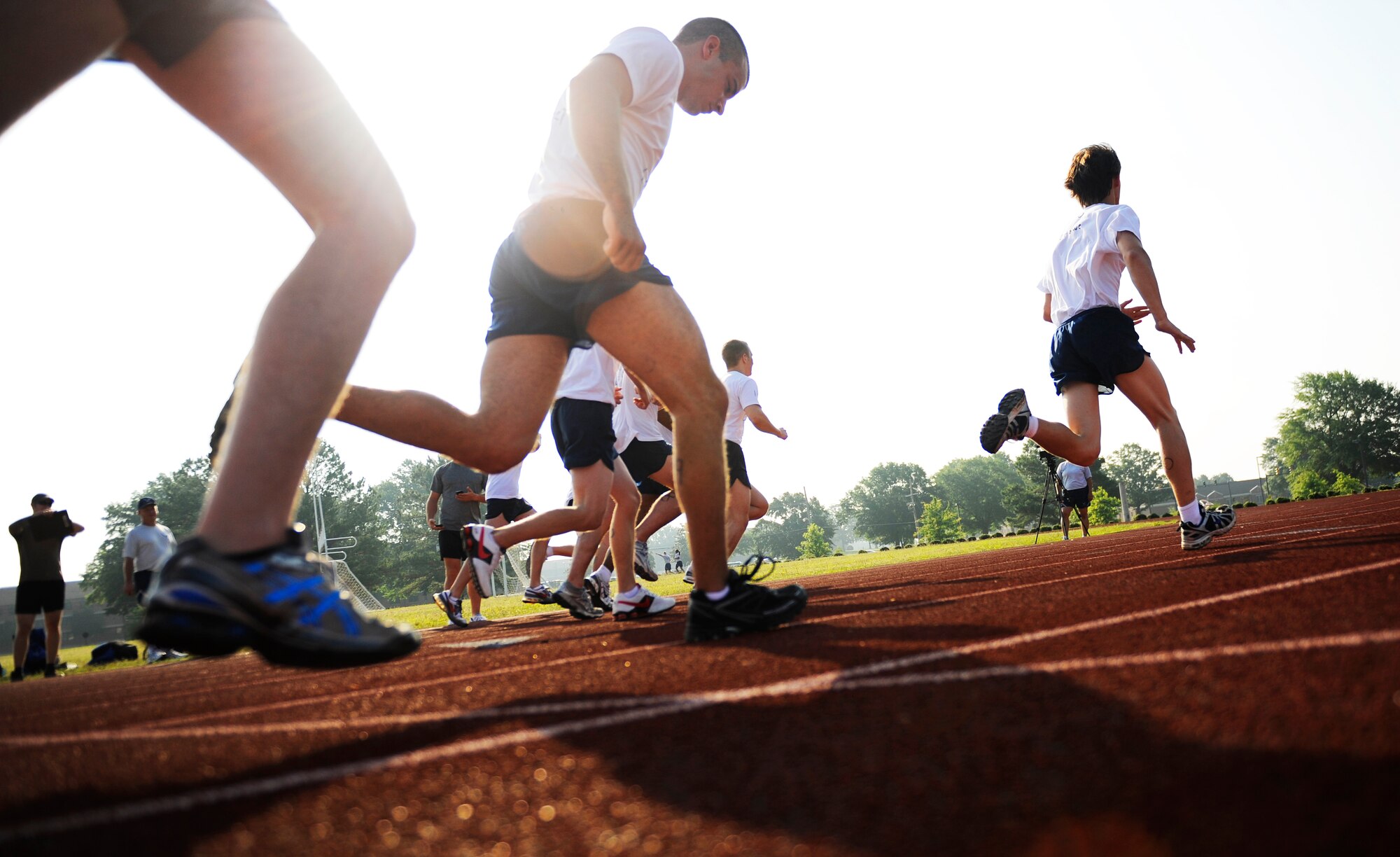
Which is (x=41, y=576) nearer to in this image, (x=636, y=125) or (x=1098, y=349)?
(x=636, y=125)

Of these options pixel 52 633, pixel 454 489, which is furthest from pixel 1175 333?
pixel 52 633

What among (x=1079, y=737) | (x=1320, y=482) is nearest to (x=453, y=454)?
(x=1079, y=737)

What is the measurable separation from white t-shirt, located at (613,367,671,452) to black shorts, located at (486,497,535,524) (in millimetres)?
1560

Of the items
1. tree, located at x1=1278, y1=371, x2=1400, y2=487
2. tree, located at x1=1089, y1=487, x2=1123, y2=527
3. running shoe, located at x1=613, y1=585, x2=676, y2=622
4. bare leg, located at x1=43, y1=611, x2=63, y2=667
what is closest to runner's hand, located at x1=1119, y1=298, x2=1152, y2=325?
running shoe, located at x1=613, y1=585, x2=676, y2=622

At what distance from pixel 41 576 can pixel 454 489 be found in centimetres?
456

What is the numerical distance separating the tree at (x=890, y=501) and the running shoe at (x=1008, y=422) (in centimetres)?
13018

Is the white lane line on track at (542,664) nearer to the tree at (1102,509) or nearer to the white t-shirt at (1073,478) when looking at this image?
the white t-shirt at (1073,478)

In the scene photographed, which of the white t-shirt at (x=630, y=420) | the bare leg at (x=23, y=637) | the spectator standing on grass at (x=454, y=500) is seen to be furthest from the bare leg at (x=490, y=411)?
the bare leg at (x=23, y=637)

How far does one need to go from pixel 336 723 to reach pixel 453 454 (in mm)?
1062

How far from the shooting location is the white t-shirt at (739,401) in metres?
8.95

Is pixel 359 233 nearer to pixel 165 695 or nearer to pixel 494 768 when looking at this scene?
pixel 494 768

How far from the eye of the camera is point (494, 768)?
1.56m

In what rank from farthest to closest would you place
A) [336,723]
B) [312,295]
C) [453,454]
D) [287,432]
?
[453,454] → [336,723] → [312,295] → [287,432]

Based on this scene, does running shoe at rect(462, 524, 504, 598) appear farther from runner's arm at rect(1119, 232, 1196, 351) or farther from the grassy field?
runner's arm at rect(1119, 232, 1196, 351)
